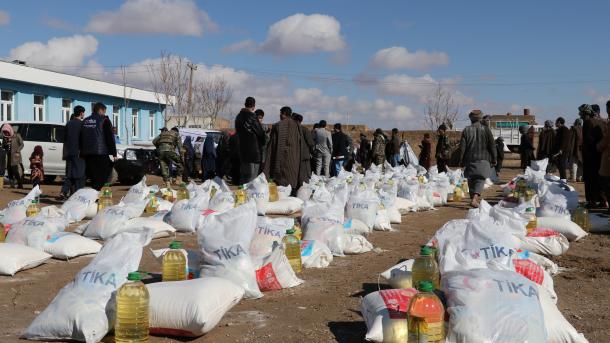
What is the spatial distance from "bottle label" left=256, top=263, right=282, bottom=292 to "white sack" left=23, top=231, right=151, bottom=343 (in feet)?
3.43

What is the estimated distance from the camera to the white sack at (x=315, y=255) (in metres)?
5.41

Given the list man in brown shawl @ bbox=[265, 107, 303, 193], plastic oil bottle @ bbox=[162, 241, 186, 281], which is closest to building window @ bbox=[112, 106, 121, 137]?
man in brown shawl @ bbox=[265, 107, 303, 193]

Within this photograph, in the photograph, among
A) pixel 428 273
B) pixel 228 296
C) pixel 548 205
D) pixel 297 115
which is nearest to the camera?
pixel 228 296

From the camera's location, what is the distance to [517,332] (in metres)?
3.10

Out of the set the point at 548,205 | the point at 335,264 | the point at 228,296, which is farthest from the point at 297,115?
the point at 228,296

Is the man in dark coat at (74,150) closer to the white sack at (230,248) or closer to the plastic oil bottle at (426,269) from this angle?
the white sack at (230,248)

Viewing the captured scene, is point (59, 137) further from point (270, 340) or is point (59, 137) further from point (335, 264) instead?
point (270, 340)

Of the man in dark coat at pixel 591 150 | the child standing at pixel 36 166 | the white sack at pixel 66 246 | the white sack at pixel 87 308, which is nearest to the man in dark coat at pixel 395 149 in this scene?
the man in dark coat at pixel 591 150

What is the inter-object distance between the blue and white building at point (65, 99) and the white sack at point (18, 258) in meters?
15.0

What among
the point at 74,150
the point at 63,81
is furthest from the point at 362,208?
the point at 63,81

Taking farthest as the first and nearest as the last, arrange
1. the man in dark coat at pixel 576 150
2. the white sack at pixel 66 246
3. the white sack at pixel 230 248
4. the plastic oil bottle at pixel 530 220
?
the man in dark coat at pixel 576 150, the plastic oil bottle at pixel 530 220, the white sack at pixel 66 246, the white sack at pixel 230 248

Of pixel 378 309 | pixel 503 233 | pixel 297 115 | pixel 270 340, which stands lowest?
pixel 270 340

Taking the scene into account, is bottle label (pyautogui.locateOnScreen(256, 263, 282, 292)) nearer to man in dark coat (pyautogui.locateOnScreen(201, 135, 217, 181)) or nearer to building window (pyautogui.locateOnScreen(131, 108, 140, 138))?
man in dark coat (pyautogui.locateOnScreen(201, 135, 217, 181))

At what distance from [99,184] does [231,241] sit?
609 centimetres
